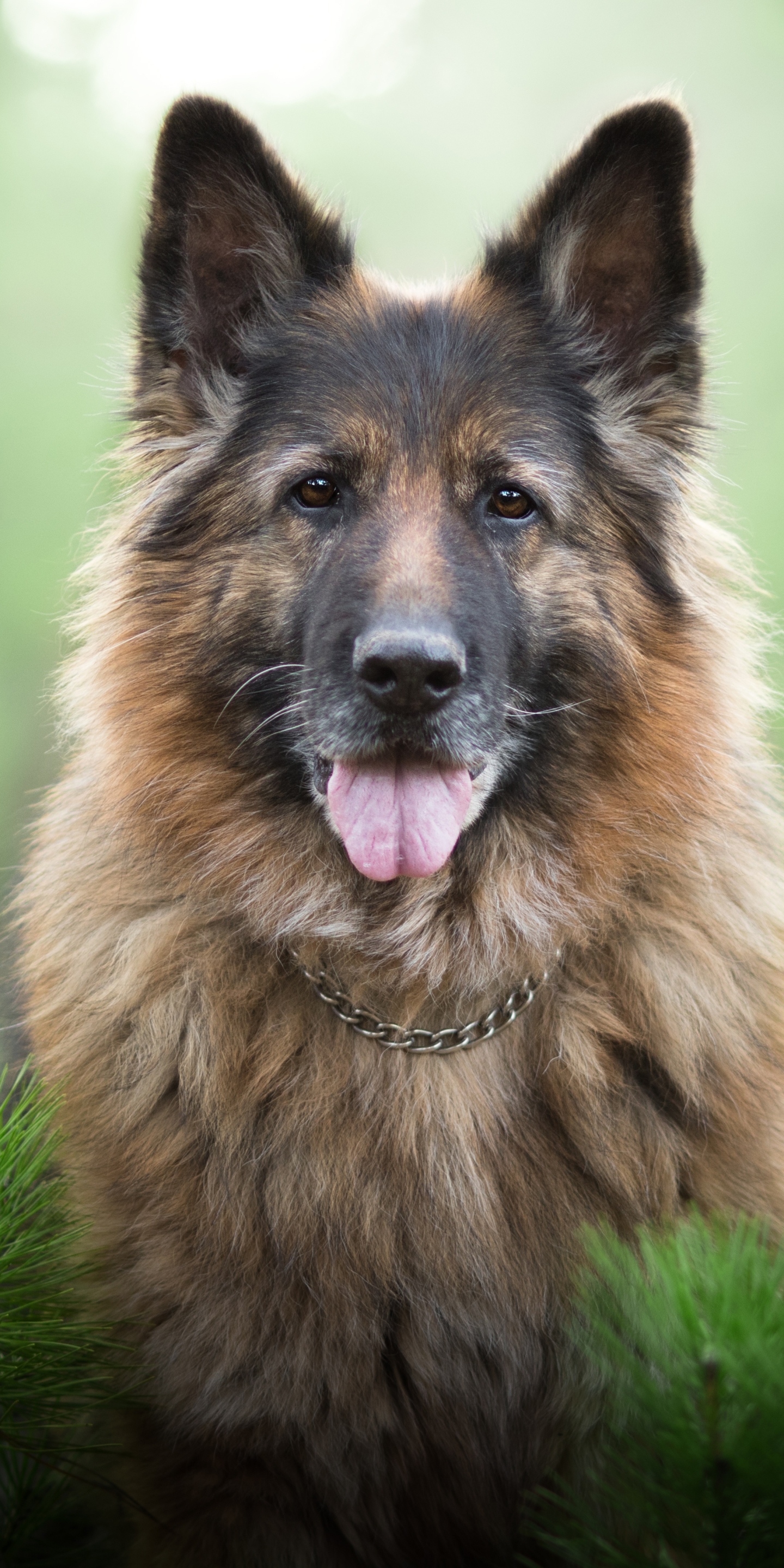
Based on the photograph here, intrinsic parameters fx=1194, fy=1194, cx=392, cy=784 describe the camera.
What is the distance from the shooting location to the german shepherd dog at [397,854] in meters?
2.46

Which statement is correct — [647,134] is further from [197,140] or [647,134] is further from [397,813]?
[397,813]

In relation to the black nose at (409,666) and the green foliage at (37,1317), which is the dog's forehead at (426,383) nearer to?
the black nose at (409,666)

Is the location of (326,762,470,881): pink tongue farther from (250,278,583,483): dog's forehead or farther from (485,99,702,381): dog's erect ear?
(485,99,702,381): dog's erect ear

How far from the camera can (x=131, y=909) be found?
114 inches

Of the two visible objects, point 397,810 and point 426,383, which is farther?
point 426,383

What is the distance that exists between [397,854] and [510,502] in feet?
2.93

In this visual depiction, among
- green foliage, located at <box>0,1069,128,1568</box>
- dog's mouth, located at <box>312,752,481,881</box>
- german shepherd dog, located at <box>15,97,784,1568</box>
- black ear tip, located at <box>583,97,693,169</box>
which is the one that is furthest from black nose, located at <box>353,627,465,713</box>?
black ear tip, located at <box>583,97,693,169</box>

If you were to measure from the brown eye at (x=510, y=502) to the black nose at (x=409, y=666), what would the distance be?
0.48m

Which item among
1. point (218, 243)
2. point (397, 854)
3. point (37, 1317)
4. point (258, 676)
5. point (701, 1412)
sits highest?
point (218, 243)

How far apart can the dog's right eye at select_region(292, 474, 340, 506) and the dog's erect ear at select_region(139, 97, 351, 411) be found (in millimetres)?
439

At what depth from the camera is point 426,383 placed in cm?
273

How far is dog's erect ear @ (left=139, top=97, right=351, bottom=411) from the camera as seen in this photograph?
271 centimetres

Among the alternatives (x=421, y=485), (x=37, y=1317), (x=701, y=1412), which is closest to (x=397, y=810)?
(x=421, y=485)

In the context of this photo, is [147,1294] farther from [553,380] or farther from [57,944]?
[553,380]
